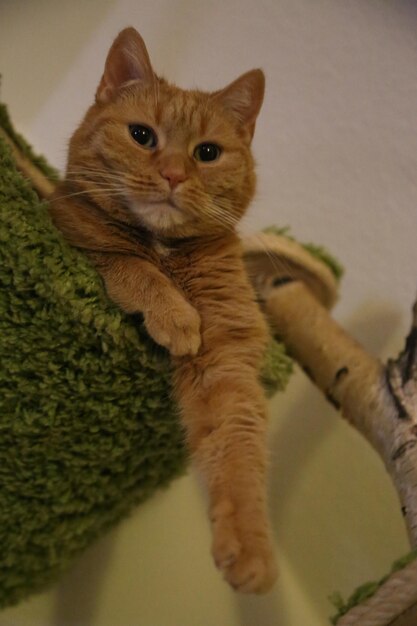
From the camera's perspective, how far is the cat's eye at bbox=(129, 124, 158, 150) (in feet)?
2.84

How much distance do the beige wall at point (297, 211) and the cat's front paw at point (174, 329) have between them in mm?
769

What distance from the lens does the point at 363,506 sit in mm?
1406

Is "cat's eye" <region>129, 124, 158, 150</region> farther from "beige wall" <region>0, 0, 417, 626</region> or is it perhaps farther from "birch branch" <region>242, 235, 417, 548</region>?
"beige wall" <region>0, 0, 417, 626</region>

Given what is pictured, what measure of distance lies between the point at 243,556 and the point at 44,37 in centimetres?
154

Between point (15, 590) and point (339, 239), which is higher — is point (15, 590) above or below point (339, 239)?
below

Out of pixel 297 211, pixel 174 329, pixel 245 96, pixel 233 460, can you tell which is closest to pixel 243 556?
pixel 233 460

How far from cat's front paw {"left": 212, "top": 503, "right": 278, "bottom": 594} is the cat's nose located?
1.57 ft

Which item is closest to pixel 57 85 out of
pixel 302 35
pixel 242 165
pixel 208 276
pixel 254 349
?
pixel 302 35

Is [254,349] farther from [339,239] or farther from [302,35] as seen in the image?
[302,35]

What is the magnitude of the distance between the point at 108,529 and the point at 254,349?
1.93 ft

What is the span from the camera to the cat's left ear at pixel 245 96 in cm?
95

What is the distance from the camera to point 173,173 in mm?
797

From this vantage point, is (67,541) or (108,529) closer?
(67,541)

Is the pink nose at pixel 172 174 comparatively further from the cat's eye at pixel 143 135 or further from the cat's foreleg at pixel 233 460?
the cat's foreleg at pixel 233 460
